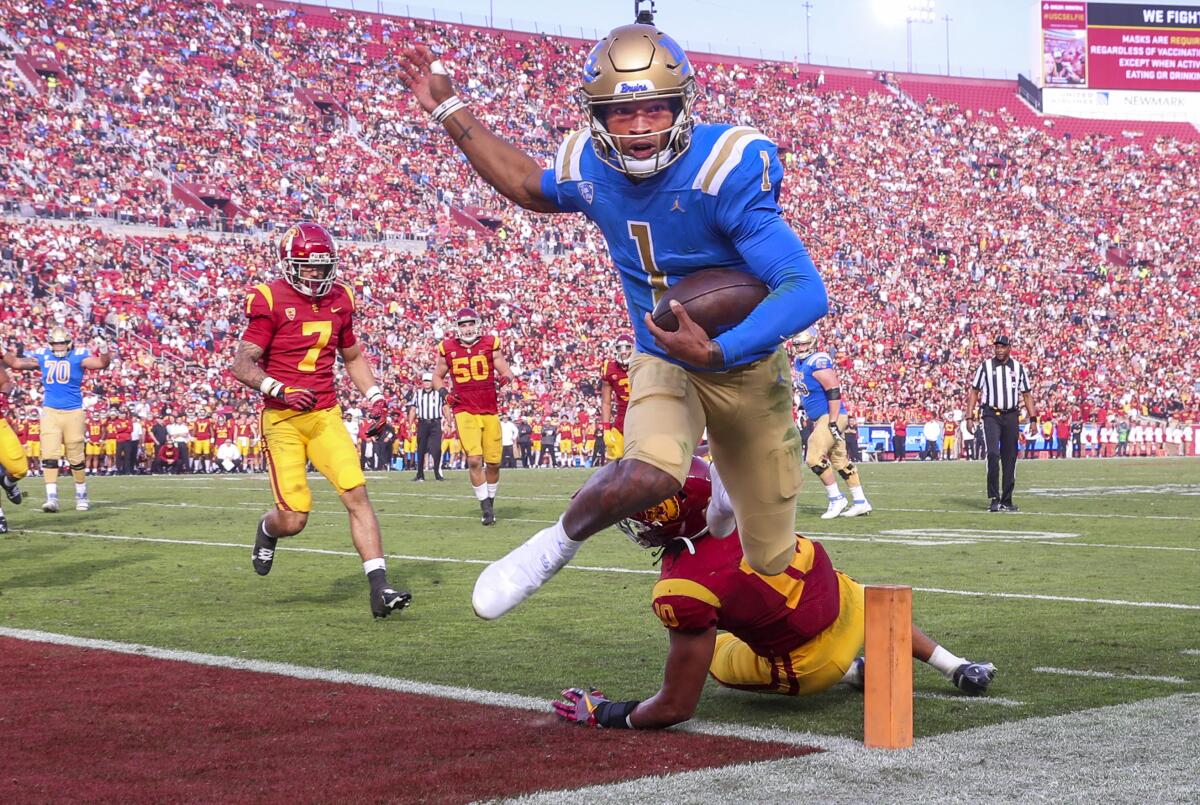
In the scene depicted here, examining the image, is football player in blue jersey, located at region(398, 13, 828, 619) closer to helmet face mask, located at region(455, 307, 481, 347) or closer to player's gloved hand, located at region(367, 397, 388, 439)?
player's gloved hand, located at region(367, 397, 388, 439)

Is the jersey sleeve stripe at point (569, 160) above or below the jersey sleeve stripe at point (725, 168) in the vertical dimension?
above

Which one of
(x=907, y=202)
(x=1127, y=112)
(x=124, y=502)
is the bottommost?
(x=124, y=502)

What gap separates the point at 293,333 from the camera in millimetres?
7188

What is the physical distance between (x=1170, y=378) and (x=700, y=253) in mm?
37195

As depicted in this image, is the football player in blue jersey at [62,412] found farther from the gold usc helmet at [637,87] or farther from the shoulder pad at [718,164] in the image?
the shoulder pad at [718,164]

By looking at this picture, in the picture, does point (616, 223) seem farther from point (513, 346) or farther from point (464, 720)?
point (513, 346)

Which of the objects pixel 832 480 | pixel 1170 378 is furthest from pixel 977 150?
pixel 832 480

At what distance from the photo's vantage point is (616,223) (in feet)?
13.1

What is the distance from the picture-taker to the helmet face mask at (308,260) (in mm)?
7066

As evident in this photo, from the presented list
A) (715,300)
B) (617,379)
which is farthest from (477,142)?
(617,379)

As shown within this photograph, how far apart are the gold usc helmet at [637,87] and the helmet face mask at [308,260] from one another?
11.3ft

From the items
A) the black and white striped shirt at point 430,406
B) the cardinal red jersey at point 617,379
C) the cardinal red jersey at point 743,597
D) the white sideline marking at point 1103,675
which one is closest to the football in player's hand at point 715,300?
the cardinal red jersey at point 743,597

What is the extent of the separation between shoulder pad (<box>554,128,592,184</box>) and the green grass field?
168 cm

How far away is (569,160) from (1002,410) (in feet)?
33.8
